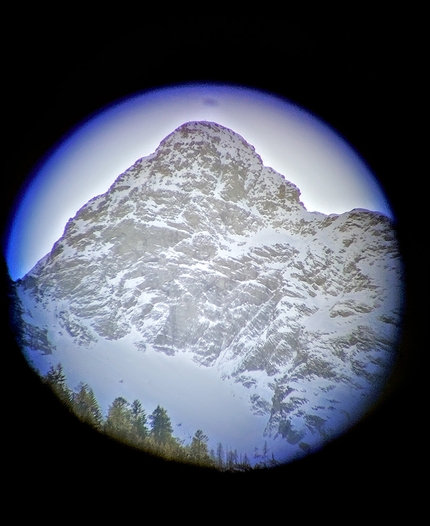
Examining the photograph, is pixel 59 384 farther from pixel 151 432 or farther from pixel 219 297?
pixel 219 297

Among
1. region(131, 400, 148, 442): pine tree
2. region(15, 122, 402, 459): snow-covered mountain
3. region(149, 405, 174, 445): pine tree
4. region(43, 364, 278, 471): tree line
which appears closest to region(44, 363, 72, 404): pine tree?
region(43, 364, 278, 471): tree line

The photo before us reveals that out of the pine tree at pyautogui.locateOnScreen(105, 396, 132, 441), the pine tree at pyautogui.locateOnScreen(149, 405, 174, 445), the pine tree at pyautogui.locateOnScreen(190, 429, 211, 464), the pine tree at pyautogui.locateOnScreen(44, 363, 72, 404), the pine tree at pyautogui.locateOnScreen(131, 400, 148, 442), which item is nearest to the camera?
the pine tree at pyautogui.locateOnScreen(44, 363, 72, 404)

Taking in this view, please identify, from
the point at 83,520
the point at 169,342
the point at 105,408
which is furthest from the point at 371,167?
the point at 169,342

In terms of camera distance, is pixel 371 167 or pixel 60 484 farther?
pixel 371 167

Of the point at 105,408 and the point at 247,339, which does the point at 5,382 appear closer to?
the point at 105,408

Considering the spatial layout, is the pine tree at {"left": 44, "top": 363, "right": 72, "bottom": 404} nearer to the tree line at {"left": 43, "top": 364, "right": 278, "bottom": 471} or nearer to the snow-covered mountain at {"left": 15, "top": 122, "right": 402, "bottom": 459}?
the tree line at {"left": 43, "top": 364, "right": 278, "bottom": 471}

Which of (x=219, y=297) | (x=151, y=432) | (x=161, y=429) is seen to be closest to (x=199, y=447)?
(x=161, y=429)

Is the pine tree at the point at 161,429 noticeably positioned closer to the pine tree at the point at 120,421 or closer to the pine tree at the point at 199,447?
the pine tree at the point at 120,421
